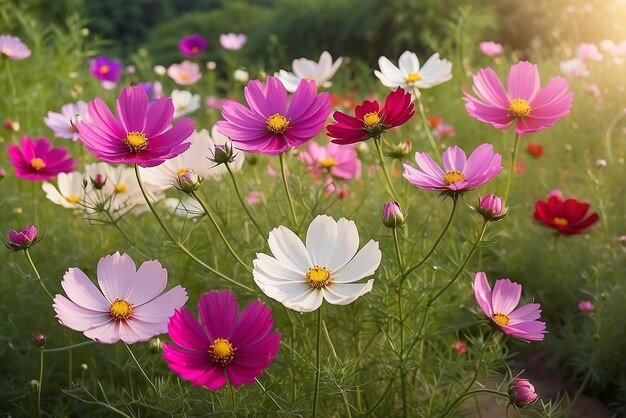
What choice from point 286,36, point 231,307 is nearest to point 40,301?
point 231,307

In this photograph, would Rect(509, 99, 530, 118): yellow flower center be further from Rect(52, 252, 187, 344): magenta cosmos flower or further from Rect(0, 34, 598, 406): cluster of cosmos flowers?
Rect(52, 252, 187, 344): magenta cosmos flower

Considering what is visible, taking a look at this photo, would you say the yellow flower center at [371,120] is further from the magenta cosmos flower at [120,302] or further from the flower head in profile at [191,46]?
the flower head in profile at [191,46]

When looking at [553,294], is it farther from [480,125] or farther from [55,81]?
[55,81]

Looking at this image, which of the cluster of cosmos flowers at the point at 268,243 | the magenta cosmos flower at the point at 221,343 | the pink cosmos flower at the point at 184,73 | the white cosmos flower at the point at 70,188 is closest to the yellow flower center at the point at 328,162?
the cluster of cosmos flowers at the point at 268,243

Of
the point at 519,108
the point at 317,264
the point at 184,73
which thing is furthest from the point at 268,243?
the point at 184,73

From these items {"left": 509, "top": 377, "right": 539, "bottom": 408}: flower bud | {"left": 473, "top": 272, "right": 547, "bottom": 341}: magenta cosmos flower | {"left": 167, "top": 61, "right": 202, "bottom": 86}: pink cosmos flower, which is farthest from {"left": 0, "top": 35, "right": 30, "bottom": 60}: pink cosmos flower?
{"left": 509, "top": 377, "right": 539, "bottom": 408}: flower bud

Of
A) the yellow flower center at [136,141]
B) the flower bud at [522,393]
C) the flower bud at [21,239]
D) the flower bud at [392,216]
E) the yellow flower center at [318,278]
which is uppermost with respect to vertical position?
the yellow flower center at [136,141]
